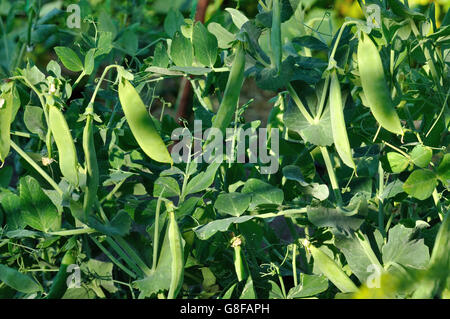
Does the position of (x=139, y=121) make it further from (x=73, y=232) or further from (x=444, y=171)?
(x=444, y=171)

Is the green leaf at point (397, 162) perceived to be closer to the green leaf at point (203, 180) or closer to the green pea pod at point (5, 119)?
the green leaf at point (203, 180)

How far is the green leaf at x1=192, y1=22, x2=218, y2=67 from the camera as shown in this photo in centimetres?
78

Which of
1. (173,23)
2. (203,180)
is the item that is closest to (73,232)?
(203,180)

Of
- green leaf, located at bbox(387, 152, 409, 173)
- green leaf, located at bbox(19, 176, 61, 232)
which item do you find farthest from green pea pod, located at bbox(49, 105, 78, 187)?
green leaf, located at bbox(387, 152, 409, 173)

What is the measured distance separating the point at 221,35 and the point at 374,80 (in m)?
0.23

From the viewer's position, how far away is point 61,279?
781 millimetres

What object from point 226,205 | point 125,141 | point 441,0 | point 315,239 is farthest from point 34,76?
point 441,0

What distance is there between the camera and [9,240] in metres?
0.79

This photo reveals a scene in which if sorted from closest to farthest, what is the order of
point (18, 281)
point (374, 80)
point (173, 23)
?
point (374, 80) → point (18, 281) → point (173, 23)

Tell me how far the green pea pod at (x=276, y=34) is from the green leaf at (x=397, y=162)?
0.57 ft

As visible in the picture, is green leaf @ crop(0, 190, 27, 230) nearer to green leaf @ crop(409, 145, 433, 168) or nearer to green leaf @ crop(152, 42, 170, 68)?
green leaf @ crop(152, 42, 170, 68)

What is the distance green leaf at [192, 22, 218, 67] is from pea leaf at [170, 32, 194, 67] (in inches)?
0.7

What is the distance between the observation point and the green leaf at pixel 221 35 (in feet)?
2.62
